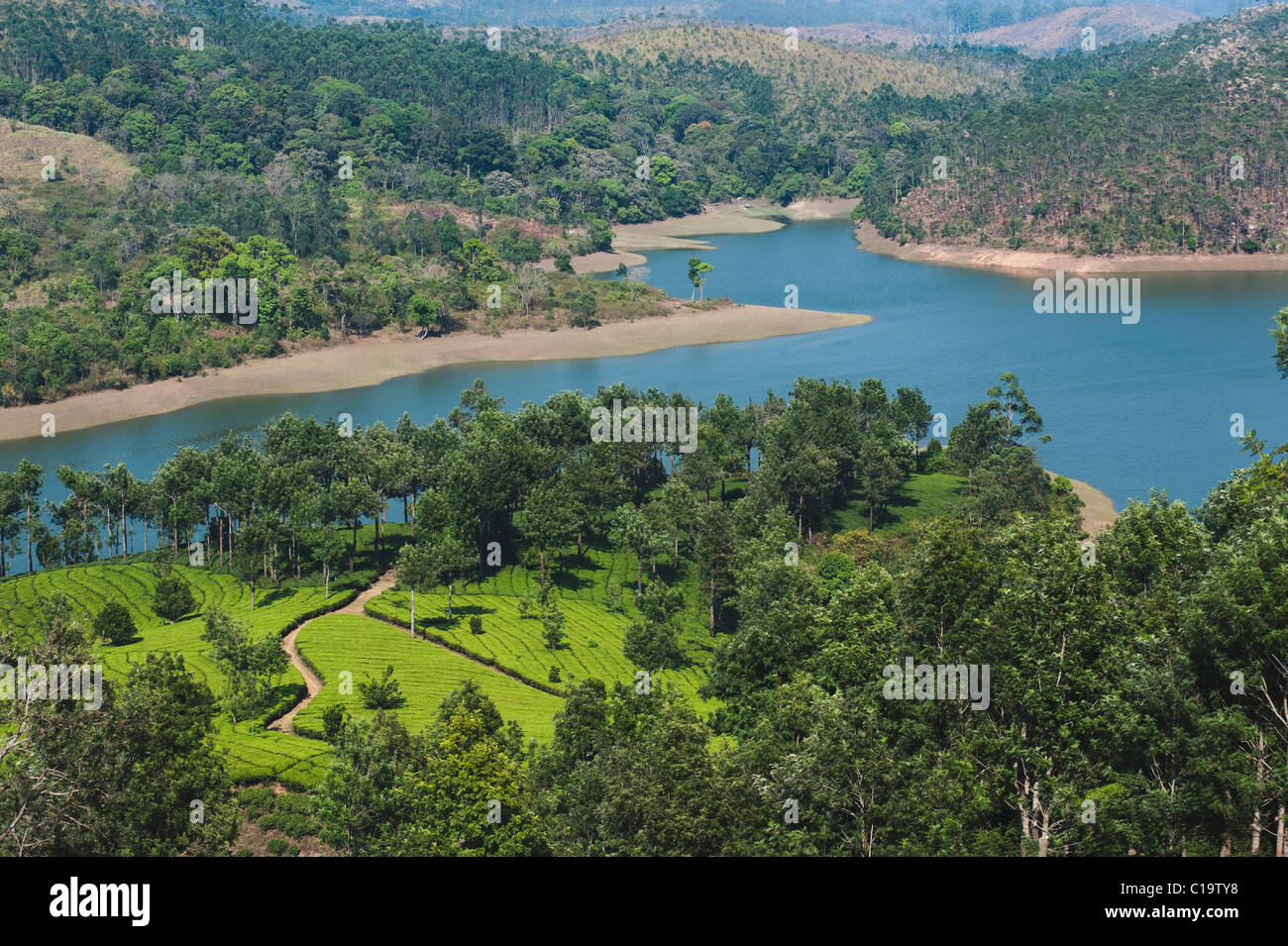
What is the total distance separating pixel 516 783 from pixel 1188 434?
244 feet

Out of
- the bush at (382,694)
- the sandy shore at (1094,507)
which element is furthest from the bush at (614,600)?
the sandy shore at (1094,507)

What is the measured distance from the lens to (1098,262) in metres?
158

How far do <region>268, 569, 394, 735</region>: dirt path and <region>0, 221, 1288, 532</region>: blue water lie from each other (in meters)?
31.9

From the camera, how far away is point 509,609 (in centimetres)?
6125

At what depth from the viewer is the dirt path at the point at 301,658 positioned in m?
46.1

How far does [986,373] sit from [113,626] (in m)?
78.3

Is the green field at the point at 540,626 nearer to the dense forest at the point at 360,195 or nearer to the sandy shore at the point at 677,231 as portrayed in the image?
the dense forest at the point at 360,195

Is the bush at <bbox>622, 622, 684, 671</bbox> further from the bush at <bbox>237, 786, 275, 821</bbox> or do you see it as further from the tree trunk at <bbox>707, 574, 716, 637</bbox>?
the bush at <bbox>237, 786, 275, 821</bbox>

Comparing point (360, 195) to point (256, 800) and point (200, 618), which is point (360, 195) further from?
point (256, 800)

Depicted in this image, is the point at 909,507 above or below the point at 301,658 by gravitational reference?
above

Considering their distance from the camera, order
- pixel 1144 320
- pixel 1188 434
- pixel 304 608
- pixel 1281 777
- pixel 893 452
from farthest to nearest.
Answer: pixel 1144 320, pixel 1188 434, pixel 893 452, pixel 304 608, pixel 1281 777

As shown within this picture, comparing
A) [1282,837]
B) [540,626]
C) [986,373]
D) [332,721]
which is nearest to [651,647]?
[540,626]
